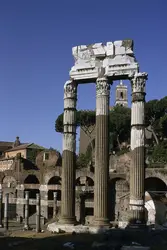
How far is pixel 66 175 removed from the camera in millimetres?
16188

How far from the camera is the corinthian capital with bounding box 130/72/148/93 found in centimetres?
1501

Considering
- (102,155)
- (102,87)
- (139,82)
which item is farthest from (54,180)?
(139,82)

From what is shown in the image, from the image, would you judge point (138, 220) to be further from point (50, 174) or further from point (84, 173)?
point (50, 174)

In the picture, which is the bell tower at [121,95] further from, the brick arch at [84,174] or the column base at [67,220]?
the column base at [67,220]

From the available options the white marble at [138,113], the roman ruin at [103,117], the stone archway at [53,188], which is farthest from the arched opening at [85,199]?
the white marble at [138,113]

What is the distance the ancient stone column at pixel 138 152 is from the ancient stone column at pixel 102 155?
3.27 feet

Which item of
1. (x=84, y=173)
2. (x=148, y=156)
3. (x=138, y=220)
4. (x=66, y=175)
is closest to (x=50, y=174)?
(x=84, y=173)

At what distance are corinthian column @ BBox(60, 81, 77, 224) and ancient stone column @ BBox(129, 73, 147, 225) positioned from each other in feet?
8.50

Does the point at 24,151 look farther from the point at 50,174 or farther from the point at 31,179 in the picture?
the point at 50,174

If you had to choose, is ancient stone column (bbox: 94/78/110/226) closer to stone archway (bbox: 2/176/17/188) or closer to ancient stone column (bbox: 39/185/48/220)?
ancient stone column (bbox: 39/185/48/220)

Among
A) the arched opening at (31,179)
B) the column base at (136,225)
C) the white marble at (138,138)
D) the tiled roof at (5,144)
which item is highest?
the tiled roof at (5,144)

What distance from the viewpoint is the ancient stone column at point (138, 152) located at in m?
14.4

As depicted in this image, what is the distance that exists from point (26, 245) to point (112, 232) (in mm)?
2834

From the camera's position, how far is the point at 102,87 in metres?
15.7
